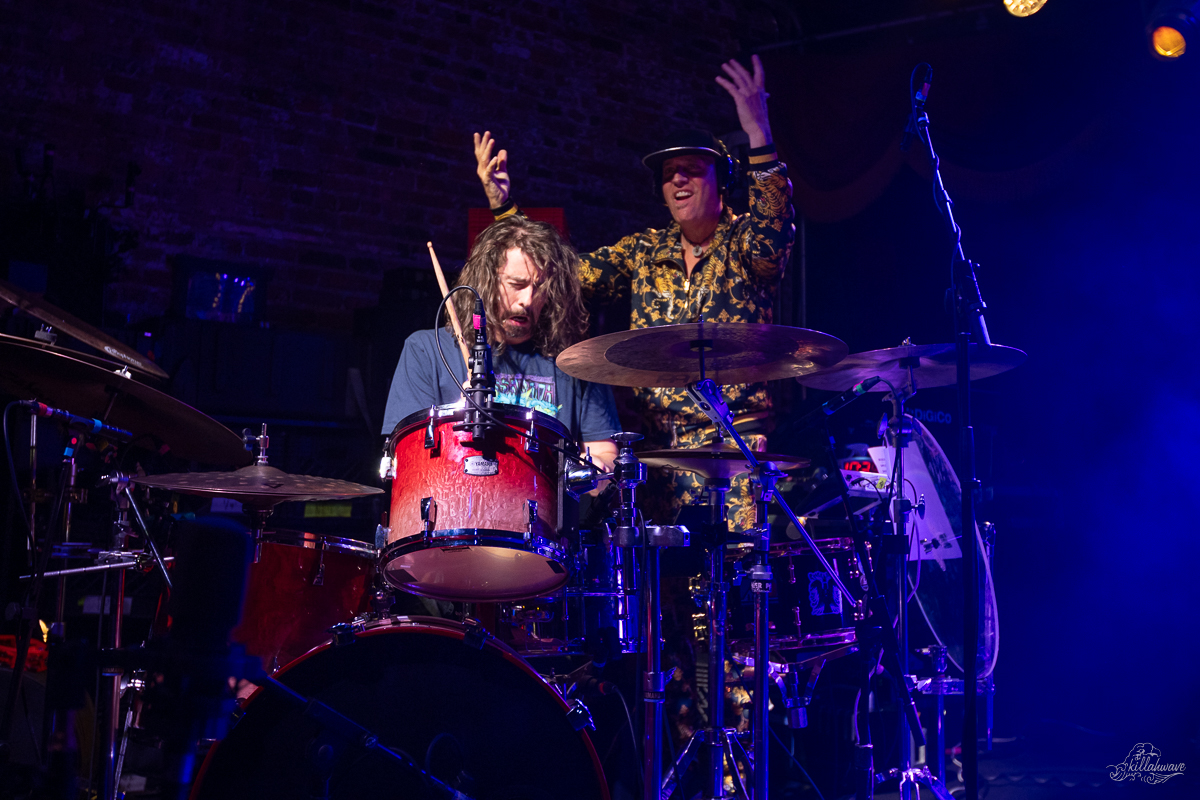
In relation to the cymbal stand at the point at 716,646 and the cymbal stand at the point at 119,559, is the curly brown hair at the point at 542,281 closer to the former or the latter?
the cymbal stand at the point at 716,646

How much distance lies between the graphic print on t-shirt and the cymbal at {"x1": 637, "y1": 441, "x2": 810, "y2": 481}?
1.68ft

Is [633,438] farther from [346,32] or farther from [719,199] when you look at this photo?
[346,32]

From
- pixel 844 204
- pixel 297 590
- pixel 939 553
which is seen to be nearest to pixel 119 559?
pixel 297 590

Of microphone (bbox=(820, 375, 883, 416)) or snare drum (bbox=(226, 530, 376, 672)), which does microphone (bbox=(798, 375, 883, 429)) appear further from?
snare drum (bbox=(226, 530, 376, 672))

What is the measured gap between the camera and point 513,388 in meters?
2.87

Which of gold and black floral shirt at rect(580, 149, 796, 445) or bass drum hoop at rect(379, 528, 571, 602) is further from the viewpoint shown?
gold and black floral shirt at rect(580, 149, 796, 445)

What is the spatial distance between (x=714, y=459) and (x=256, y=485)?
1.23 metres

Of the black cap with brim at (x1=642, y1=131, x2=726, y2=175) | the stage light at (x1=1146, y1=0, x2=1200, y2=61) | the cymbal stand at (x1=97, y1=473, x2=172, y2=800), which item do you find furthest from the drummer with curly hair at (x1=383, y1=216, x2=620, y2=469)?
the stage light at (x1=1146, y1=0, x2=1200, y2=61)

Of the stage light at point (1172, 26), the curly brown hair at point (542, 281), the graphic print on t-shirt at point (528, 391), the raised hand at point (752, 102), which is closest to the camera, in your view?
the graphic print on t-shirt at point (528, 391)

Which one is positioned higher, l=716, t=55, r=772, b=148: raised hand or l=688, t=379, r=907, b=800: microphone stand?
l=716, t=55, r=772, b=148: raised hand

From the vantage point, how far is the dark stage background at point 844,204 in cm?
405

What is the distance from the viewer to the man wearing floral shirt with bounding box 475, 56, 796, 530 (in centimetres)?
313

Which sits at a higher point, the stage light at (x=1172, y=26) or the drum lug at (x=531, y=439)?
the stage light at (x=1172, y=26)

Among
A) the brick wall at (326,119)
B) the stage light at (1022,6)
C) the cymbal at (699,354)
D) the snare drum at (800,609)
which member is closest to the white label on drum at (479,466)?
the cymbal at (699,354)
